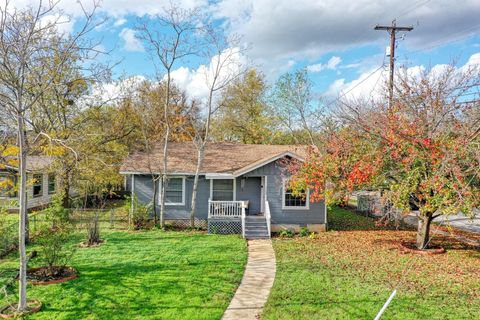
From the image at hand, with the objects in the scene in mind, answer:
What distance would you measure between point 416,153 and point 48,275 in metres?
11.0

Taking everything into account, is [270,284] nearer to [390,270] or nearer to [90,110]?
[390,270]

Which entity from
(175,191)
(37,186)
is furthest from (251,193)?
(37,186)

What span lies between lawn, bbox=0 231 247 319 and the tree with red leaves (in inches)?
183

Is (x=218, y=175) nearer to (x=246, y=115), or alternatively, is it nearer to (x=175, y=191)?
(x=175, y=191)

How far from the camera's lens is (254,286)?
861cm

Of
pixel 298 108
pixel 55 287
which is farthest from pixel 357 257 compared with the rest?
pixel 298 108

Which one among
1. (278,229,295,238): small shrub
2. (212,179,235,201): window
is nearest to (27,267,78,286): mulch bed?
(212,179,235,201): window

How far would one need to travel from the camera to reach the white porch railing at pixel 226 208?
15.5 metres

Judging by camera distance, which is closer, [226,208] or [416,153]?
[416,153]

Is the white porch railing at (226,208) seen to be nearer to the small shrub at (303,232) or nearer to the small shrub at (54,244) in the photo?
the small shrub at (303,232)

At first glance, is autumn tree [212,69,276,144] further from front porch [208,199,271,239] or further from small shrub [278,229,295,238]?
small shrub [278,229,295,238]

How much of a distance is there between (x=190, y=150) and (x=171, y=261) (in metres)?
9.43

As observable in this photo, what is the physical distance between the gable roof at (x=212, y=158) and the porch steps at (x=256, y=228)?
2.23m

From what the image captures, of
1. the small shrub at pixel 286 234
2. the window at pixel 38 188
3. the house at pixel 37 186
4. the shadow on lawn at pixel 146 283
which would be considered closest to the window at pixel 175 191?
the shadow on lawn at pixel 146 283
